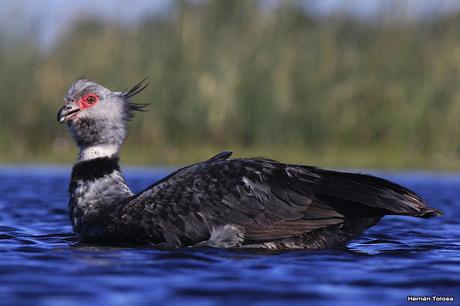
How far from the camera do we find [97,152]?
8.89 m

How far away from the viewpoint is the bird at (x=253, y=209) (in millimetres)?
7793

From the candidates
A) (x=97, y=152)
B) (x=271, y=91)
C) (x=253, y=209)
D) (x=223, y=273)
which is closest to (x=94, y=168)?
(x=97, y=152)

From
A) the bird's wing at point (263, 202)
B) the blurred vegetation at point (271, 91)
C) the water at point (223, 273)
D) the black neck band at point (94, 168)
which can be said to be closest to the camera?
the water at point (223, 273)

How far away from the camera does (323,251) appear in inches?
312

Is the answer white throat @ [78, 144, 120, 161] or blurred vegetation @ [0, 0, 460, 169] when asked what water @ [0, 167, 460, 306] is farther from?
blurred vegetation @ [0, 0, 460, 169]

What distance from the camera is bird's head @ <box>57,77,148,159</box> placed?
8945 millimetres

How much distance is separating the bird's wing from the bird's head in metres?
0.97

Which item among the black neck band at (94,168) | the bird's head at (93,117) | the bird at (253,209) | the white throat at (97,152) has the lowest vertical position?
the bird at (253,209)

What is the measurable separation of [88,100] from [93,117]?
0.52 ft

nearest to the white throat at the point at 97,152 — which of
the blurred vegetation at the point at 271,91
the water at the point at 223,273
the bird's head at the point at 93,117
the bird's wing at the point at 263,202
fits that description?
the bird's head at the point at 93,117

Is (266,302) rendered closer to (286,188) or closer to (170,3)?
(286,188)

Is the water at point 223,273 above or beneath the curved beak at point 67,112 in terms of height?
beneath

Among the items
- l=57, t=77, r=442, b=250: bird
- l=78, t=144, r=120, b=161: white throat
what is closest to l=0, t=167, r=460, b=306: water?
l=57, t=77, r=442, b=250: bird

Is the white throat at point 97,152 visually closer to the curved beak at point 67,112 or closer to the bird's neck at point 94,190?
the bird's neck at point 94,190
